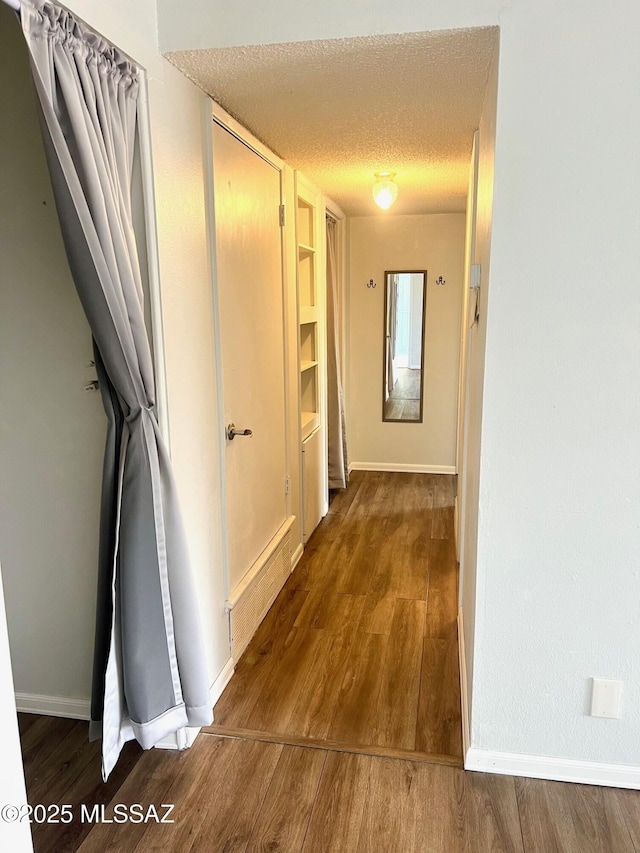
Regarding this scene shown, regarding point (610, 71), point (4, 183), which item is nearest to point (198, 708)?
point (4, 183)

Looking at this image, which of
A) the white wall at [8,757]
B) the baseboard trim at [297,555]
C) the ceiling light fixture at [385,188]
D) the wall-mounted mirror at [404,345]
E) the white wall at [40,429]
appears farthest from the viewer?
the wall-mounted mirror at [404,345]

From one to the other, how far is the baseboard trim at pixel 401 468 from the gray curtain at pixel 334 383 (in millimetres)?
624

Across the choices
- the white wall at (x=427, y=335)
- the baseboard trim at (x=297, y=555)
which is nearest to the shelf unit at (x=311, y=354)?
the baseboard trim at (x=297, y=555)

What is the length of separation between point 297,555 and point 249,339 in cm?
147

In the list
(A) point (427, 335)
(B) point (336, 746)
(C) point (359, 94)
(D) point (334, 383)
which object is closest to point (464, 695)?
(B) point (336, 746)

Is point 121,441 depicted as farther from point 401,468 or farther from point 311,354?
point 401,468

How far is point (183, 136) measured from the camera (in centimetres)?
201

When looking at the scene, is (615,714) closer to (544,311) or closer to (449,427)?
(544,311)

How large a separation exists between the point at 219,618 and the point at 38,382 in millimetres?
1085

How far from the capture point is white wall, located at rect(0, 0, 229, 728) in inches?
73.5

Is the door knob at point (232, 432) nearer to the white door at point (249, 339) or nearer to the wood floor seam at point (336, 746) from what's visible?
the white door at point (249, 339)

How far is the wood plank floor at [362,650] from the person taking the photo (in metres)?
2.21

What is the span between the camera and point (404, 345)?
5312 millimetres

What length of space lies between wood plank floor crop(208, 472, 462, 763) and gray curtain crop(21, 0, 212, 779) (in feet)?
1.58
